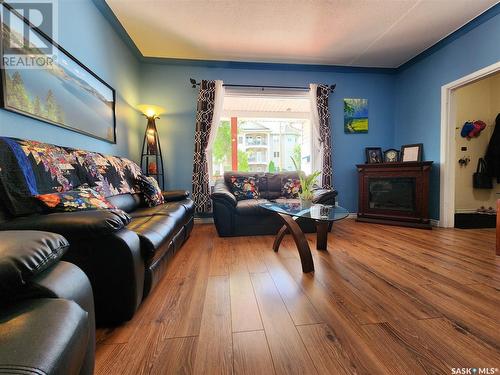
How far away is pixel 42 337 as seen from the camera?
434mm

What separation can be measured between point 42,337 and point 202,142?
10.7 ft

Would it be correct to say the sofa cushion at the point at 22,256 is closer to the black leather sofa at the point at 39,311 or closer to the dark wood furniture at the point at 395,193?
the black leather sofa at the point at 39,311

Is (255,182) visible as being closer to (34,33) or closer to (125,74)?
(125,74)

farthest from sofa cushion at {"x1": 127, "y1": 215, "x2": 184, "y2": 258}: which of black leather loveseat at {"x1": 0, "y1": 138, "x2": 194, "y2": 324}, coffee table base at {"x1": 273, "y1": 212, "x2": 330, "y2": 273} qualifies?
coffee table base at {"x1": 273, "y1": 212, "x2": 330, "y2": 273}

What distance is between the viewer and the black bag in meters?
4.12

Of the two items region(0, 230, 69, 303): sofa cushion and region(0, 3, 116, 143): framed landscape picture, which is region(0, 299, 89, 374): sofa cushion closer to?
region(0, 230, 69, 303): sofa cushion

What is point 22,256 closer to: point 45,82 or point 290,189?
point 45,82

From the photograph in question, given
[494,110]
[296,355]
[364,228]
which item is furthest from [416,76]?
[296,355]

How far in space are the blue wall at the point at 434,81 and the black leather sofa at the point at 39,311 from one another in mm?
4127

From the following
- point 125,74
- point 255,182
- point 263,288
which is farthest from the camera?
point 255,182

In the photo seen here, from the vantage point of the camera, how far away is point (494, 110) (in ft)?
13.5

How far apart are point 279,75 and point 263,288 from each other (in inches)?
134

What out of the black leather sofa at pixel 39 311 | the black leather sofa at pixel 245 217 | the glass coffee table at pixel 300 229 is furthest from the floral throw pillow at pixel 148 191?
the black leather sofa at pixel 39 311

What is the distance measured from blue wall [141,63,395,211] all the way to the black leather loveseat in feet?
6.57
